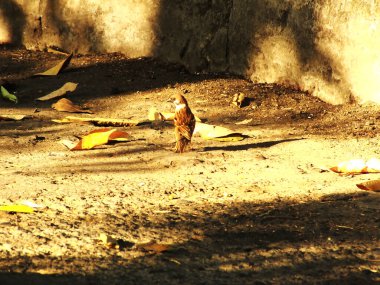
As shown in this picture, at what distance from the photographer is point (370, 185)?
4.35 m

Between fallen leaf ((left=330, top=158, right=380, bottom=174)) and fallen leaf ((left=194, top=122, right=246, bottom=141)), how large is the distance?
112 cm

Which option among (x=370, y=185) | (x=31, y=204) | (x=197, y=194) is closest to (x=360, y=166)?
(x=370, y=185)

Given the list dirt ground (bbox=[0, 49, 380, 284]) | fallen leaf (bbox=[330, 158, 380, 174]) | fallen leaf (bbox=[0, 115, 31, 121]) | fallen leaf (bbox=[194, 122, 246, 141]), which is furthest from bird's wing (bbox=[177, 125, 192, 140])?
fallen leaf (bbox=[0, 115, 31, 121])

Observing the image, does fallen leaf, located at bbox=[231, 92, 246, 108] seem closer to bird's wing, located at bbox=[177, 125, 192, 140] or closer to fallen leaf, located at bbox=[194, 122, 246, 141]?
fallen leaf, located at bbox=[194, 122, 246, 141]

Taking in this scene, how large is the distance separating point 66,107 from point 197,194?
2665mm

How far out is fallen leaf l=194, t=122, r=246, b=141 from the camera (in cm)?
573

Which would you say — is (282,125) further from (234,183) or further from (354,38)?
(234,183)

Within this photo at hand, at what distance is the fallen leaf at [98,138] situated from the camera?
550cm

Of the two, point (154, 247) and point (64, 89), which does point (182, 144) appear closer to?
point (154, 247)

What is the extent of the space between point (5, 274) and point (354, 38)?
399cm

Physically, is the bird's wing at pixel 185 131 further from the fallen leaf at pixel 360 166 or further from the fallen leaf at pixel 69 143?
the fallen leaf at pixel 360 166

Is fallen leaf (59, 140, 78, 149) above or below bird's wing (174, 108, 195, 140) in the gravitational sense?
below

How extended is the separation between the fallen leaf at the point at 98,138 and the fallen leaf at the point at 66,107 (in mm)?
1137

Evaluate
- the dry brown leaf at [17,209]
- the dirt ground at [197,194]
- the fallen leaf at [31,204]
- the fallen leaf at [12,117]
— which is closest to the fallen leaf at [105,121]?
the dirt ground at [197,194]
